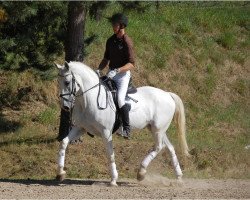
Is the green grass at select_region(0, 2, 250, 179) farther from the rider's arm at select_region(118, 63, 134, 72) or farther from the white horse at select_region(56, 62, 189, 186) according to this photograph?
the rider's arm at select_region(118, 63, 134, 72)

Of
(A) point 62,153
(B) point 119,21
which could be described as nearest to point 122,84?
(B) point 119,21

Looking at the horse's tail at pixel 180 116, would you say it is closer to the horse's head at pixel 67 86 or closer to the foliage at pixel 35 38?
the horse's head at pixel 67 86

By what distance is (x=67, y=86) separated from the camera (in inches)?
493

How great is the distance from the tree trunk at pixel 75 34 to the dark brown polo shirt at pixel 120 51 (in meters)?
4.31

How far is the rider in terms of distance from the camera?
13070 millimetres

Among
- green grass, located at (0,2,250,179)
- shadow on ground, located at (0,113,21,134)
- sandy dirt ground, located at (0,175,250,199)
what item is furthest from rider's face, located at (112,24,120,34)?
shadow on ground, located at (0,113,21,134)

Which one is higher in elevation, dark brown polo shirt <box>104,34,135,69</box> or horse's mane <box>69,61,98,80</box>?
dark brown polo shirt <box>104,34,135,69</box>

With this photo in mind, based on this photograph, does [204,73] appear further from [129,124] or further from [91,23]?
[129,124]

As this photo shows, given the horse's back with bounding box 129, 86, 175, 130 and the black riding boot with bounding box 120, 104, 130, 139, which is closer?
the black riding boot with bounding box 120, 104, 130, 139

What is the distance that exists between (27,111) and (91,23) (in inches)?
231

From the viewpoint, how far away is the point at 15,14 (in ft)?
53.3

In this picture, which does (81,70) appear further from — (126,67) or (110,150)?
(110,150)

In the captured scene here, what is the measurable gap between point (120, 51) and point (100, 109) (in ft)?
4.06

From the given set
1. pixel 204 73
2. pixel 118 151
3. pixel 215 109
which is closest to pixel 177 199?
pixel 118 151
